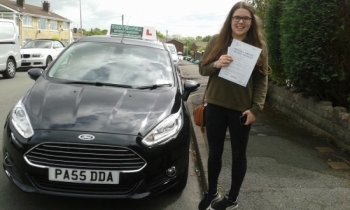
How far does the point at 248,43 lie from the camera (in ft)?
9.71

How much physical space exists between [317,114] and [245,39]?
3.48m

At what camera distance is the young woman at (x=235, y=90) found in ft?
9.54

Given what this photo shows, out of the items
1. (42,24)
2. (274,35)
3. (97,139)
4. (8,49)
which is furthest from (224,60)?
(42,24)

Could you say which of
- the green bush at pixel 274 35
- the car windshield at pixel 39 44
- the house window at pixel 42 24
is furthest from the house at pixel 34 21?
the green bush at pixel 274 35

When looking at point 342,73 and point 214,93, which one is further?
point 342,73

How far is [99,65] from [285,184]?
252cm

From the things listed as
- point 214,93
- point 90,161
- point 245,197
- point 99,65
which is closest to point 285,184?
point 245,197

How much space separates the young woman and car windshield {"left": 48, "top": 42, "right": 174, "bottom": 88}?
1175 mm

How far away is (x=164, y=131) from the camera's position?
3.23 m

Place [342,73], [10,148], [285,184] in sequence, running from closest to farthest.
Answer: [10,148] → [285,184] → [342,73]

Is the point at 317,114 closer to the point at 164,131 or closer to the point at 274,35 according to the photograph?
the point at 274,35

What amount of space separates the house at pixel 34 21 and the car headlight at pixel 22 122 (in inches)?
1373

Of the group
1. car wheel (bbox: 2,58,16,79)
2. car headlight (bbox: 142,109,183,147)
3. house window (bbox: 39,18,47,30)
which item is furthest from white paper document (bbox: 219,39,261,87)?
house window (bbox: 39,18,47,30)

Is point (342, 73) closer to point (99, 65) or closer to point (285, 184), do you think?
point (285, 184)
